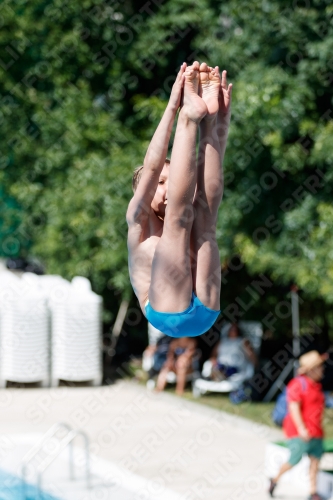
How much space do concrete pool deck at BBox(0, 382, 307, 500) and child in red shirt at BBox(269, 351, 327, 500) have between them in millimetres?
597

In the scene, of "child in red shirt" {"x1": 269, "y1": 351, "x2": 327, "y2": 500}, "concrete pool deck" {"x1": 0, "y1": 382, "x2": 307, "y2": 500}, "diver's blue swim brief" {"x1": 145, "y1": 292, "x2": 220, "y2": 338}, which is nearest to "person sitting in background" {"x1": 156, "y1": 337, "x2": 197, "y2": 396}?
"concrete pool deck" {"x1": 0, "y1": 382, "x2": 307, "y2": 500}

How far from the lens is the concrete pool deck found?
336 inches

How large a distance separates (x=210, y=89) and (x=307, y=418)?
4.55m

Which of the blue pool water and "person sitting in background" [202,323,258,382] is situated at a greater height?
"person sitting in background" [202,323,258,382]

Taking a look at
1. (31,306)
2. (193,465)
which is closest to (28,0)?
(31,306)

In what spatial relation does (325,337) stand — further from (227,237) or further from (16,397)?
(16,397)

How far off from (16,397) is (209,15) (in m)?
6.43

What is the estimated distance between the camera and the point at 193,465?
31.6 ft

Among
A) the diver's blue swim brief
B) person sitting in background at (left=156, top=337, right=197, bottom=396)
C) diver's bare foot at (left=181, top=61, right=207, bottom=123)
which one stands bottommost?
person sitting in background at (left=156, top=337, right=197, bottom=396)

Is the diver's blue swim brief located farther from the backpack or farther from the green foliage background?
the green foliage background

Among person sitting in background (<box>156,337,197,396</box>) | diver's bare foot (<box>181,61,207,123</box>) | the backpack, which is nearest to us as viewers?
diver's bare foot (<box>181,61,207,123</box>)

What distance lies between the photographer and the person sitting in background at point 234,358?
12820 millimetres

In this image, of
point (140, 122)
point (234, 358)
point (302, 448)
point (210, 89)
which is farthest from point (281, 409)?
point (210, 89)

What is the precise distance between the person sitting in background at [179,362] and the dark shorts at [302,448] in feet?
18.4
